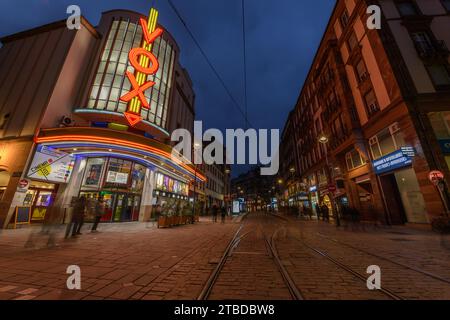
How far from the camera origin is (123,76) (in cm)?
1964

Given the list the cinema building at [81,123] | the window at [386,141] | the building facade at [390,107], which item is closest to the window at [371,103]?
the building facade at [390,107]

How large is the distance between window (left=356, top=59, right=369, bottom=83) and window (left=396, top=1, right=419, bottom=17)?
4288 millimetres

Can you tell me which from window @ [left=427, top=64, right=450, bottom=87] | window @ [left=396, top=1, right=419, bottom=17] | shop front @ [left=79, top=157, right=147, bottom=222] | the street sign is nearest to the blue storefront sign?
the street sign

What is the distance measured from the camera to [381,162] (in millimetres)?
14289

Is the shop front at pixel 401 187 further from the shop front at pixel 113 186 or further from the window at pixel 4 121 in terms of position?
the window at pixel 4 121

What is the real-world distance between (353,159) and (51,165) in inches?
1080

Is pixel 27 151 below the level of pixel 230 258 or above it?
above

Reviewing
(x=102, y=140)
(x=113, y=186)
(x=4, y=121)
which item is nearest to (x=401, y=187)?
(x=102, y=140)

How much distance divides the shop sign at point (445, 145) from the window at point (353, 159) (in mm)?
5604

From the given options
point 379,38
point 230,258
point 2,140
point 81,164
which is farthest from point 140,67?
point 379,38

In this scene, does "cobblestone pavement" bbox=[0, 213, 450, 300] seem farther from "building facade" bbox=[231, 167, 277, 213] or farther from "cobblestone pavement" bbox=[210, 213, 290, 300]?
"building facade" bbox=[231, 167, 277, 213]

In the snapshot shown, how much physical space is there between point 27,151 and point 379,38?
28.3 meters

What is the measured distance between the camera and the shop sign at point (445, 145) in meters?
11.5
